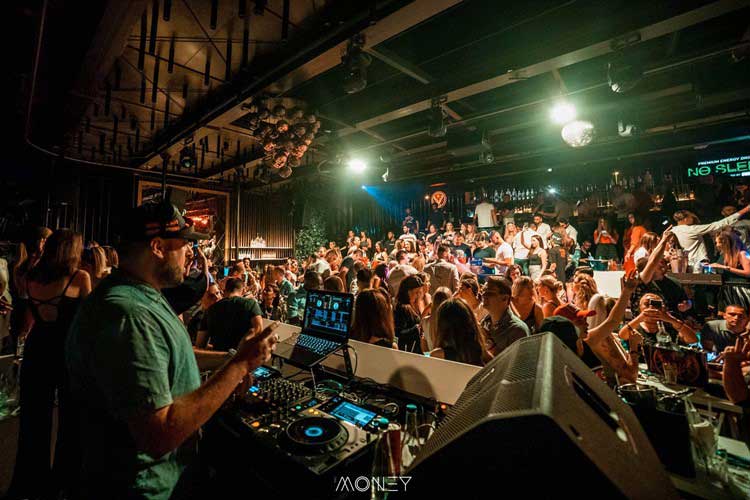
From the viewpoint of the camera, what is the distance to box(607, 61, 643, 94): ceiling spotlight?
342cm

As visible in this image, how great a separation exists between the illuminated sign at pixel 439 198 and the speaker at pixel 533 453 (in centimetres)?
1072

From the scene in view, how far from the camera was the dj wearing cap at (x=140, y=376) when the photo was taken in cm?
95

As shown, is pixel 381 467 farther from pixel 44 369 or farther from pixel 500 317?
pixel 44 369

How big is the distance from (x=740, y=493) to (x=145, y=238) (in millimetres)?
2285

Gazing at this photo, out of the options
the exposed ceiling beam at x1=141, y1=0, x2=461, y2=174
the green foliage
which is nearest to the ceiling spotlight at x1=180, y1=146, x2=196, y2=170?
the exposed ceiling beam at x1=141, y1=0, x2=461, y2=174

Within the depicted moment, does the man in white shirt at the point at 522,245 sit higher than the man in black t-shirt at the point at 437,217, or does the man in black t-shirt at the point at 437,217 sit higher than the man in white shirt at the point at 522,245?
the man in black t-shirt at the point at 437,217

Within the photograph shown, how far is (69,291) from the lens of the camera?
94.6 inches

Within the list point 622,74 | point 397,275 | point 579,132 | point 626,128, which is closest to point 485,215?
point 626,128

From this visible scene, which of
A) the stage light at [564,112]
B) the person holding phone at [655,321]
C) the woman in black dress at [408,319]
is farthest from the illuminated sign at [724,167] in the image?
the woman in black dress at [408,319]

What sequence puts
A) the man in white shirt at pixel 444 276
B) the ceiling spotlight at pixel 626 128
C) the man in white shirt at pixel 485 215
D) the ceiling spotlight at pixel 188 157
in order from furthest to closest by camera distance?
the man in white shirt at pixel 485 215
the ceiling spotlight at pixel 188 157
the ceiling spotlight at pixel 626 128
the man in white shirt at pixel 444 276

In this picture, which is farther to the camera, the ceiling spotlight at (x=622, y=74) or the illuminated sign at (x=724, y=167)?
the illuminated sign at (x=724, y=167)

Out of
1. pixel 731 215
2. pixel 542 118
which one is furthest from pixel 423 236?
pixel 731 215

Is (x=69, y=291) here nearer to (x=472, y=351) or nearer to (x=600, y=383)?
(x=472, y=351)

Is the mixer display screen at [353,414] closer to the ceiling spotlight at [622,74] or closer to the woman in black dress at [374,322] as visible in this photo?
the woman in black dress at [374,322]
